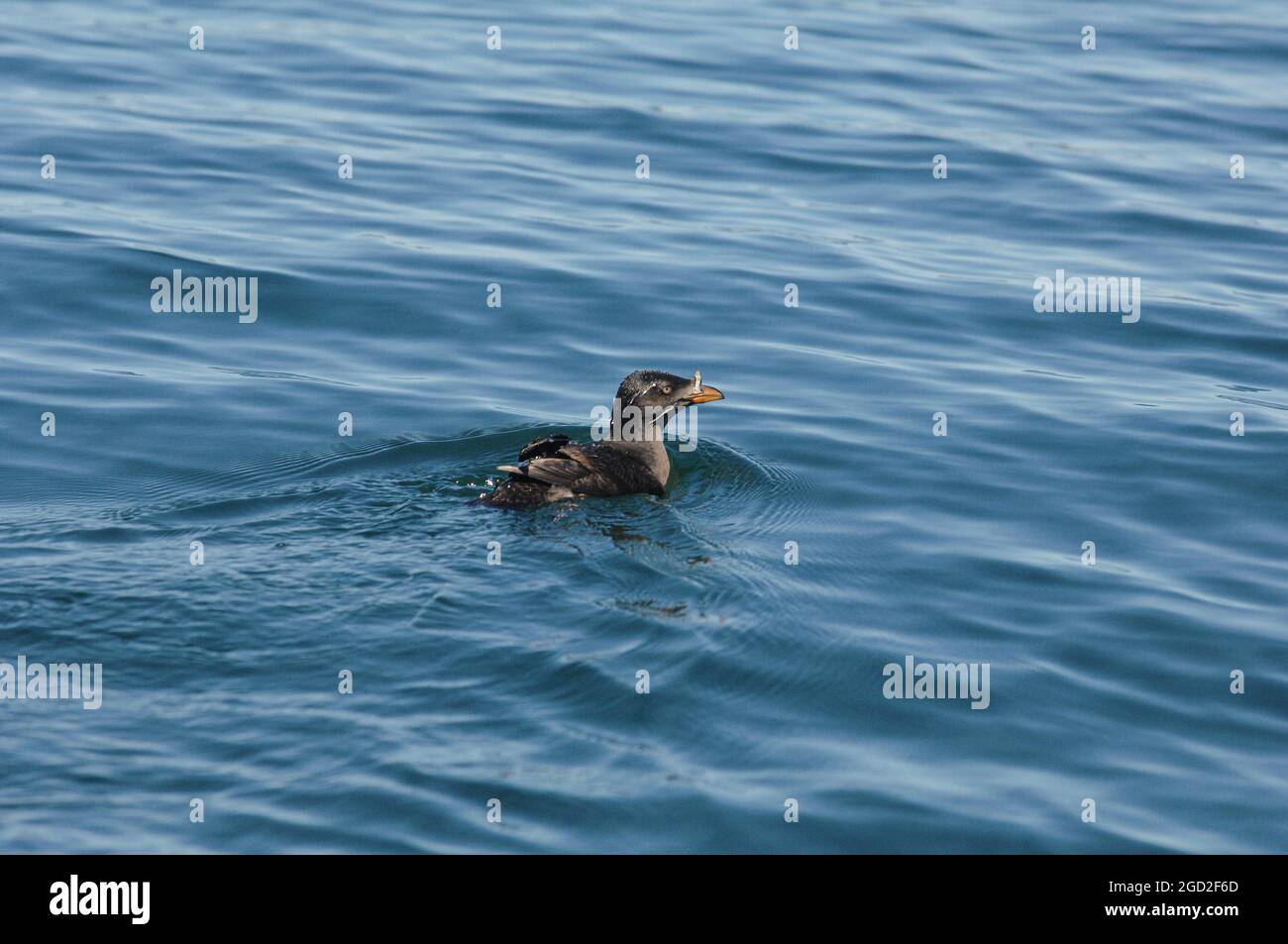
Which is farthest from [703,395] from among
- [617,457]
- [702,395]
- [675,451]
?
[675,451]

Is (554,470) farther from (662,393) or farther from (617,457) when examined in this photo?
(662,393)

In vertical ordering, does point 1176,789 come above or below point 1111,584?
below

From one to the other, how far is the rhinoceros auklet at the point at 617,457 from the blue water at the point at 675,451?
21 centimetres

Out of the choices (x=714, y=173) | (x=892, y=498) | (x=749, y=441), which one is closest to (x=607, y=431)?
(x=749, y=441)

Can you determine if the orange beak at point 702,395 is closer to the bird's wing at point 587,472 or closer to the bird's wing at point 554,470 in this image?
the bird's wing at point 587,472

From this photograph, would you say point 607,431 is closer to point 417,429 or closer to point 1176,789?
point 417,429

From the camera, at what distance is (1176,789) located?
8.00 metres

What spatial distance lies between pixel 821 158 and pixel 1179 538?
10154 millimetres

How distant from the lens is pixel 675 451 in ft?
41.3

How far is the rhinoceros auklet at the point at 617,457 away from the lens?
35.8 feet

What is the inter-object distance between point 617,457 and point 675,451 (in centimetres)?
127

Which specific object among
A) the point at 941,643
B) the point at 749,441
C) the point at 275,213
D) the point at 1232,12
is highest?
the point at 1232,12

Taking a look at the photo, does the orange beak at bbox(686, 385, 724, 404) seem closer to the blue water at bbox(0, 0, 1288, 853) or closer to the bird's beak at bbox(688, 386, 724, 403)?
the bird's beak at bbox(688, 386, 724, 403)

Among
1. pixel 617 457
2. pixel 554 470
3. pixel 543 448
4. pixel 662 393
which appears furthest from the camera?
pixel 662 393
